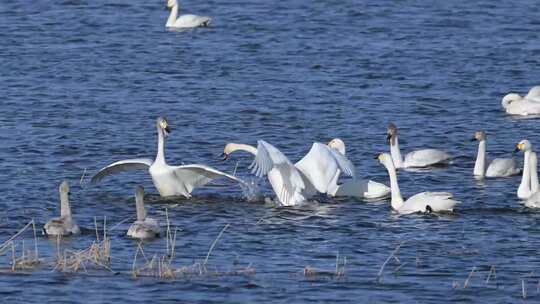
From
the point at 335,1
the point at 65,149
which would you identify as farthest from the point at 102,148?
the point at 335,1

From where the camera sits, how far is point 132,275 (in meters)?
12.6

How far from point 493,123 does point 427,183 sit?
390 cm

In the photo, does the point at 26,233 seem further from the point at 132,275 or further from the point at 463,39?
the point at 463,39

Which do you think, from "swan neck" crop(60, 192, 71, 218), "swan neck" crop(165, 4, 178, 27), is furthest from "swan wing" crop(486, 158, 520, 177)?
"swan neck" crop(165, 4, 178, 27)

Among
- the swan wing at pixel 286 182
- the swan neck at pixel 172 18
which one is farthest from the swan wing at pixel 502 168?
the swan neck at pixel 172 18

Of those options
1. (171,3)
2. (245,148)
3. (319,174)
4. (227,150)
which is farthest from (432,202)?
(171,3)

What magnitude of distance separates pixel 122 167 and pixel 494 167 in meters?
4.25

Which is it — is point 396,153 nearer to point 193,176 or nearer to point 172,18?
point 193,176

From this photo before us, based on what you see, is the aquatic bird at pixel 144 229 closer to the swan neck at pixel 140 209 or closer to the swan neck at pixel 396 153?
the swan neck at pixel 140 209

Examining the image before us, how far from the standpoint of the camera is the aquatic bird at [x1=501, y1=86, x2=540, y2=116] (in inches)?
867

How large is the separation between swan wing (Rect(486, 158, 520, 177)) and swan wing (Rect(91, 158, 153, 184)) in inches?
154

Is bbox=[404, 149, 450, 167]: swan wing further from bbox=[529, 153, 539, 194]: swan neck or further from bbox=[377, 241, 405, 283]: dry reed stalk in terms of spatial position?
bbox=[377, 241, 405, 283]: dry reed stalk

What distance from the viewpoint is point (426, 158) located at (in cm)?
1861

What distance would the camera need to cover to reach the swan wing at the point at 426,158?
18594mm
